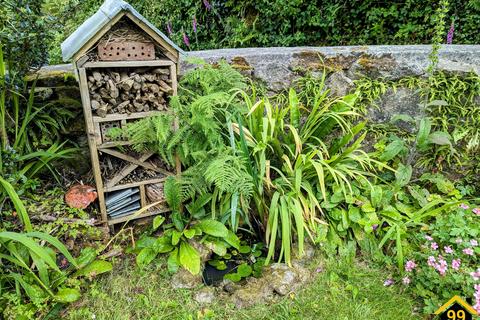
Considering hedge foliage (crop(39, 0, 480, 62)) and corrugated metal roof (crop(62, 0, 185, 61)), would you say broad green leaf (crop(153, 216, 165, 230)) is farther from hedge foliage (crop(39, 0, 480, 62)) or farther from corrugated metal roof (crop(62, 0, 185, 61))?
hedge foliage (crop(39, 0, 480, 62))

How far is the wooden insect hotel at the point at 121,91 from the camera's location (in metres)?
1.76

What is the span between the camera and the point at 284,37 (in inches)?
150

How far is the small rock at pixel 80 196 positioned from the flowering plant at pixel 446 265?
189cm

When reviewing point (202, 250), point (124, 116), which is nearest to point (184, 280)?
point (202, 250)

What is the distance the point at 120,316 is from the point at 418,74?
2.54m

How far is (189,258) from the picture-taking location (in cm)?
184

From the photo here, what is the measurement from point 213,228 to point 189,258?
8.9 inches

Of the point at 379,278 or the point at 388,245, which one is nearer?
the point at 379,278

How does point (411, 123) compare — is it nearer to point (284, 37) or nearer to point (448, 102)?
point (448, 102)

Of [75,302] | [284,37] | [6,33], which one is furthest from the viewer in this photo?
[284,37]

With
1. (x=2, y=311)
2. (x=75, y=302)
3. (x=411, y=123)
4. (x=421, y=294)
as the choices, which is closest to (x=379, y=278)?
(x=421, y=294)

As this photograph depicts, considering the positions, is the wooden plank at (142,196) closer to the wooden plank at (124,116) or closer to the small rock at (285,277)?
the wooden plank at (124,116)

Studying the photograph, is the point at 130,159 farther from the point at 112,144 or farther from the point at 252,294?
the point at 252,294

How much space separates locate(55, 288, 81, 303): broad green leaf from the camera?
1603 millimetres
